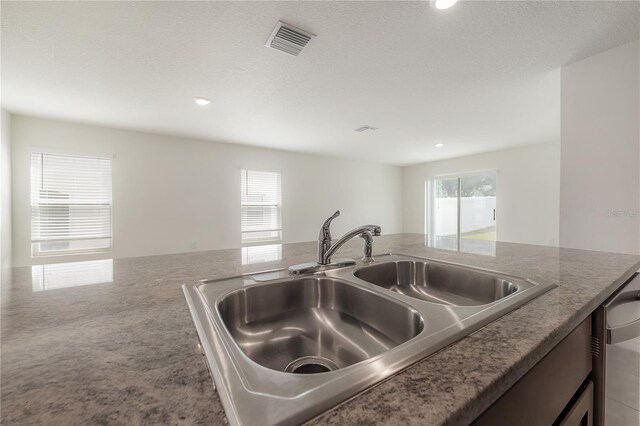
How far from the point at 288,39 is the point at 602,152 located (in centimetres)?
252

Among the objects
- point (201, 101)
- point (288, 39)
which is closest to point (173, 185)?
point (201, 101)

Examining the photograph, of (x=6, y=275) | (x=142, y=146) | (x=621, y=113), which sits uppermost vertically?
(x=142, y=146)

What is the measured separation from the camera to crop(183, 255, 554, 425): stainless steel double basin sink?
315 mm

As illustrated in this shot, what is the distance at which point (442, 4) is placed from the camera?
4.93 ft

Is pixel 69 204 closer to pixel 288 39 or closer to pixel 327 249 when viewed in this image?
pixel 288 39

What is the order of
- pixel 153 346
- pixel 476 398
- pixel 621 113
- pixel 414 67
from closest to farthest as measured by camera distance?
1. pixel 476 398
2. pixel 153 346
3. pixel 621 113
4. pixel 414 67

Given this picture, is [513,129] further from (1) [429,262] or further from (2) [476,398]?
(2) [476,398]

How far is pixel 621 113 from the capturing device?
1.88 m

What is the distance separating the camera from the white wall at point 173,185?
3336 mm

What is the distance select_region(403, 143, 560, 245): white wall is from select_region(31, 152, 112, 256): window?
6.86 m

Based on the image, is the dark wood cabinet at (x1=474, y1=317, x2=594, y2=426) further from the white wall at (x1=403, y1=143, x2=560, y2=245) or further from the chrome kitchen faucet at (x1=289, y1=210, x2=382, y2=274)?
the white wall at (x1=403, y1=143, x2=560, y2=245)

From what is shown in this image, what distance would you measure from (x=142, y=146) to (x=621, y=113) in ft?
17.9

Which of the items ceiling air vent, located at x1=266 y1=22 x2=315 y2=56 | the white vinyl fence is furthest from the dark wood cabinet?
the white vinyl fence

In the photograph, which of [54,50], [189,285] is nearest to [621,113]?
[189,285]
